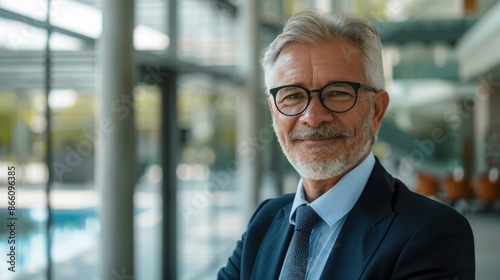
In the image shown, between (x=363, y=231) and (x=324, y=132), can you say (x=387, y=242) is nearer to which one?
(x=363, y=231)

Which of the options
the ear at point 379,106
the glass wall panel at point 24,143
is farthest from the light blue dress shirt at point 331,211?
the glass wall panel at point 24,143

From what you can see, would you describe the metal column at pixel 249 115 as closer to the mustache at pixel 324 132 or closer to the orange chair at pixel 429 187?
the orange chair at pixel 429 187

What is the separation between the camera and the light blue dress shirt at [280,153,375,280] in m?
1.19

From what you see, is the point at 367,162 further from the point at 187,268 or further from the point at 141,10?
the point at 187,268

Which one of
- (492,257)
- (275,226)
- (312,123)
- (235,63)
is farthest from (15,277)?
(492,257)

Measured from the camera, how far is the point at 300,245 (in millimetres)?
1211

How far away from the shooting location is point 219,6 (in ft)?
25.2

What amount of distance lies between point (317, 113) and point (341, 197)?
0.57ft

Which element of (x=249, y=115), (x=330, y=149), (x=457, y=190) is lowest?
(x=457, y=190)

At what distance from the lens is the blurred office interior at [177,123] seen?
3588 mm

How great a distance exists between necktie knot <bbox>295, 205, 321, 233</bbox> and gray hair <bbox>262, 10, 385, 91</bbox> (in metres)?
0.28

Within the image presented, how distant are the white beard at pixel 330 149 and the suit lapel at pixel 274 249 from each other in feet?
0.46

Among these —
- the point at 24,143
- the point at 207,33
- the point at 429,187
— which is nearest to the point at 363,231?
the point at 24,143

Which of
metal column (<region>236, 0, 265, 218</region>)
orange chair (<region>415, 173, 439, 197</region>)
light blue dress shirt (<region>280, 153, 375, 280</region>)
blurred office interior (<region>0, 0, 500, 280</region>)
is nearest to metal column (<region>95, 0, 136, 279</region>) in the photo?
blurred office interior (<region>0, 0, 500, 280</region>)
